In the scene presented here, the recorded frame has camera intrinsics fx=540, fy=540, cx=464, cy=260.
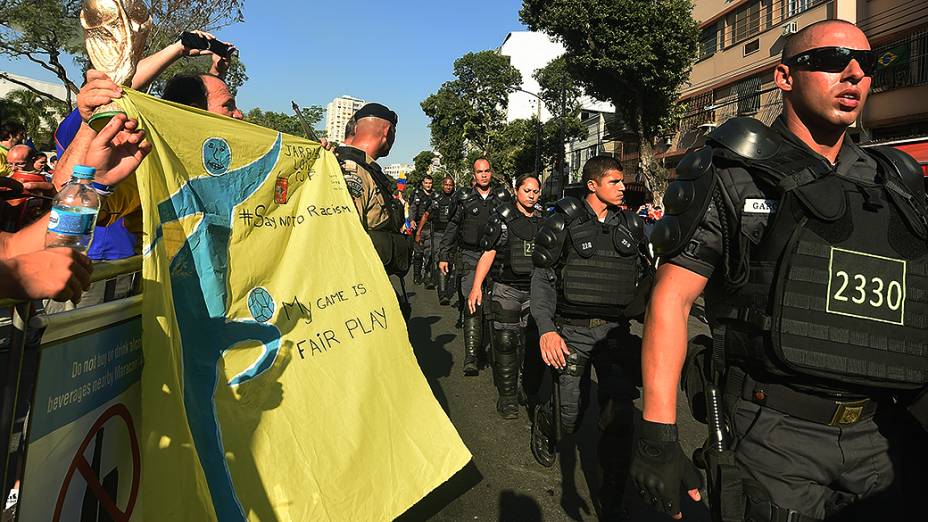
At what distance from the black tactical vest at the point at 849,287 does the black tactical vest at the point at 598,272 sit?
1689mm

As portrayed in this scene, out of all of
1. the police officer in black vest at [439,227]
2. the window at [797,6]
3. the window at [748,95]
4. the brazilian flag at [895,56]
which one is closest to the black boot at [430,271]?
the police officer in black vest at [439,227]

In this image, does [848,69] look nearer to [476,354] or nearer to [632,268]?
[632,268]

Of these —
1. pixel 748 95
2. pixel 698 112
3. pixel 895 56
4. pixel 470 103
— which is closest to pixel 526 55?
pixel 470 103

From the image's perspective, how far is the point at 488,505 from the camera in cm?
316

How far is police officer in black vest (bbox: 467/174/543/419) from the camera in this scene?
4.72m

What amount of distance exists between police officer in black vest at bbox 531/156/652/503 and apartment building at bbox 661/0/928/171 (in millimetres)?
7748

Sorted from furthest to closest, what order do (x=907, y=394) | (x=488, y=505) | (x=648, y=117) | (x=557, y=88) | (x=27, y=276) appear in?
(x=557, y=88) < (x=648, y=117) < (x=488, y=505) < (x=907, y=394) < (x=27, y=276)

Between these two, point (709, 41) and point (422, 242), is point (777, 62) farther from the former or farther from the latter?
point (709, 41)

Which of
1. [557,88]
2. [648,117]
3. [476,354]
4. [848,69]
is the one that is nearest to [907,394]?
[848,69]

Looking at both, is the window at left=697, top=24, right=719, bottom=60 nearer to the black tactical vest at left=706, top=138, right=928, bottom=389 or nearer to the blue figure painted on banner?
the black tactical vest at left=706, top=138, right=928, bottom=389

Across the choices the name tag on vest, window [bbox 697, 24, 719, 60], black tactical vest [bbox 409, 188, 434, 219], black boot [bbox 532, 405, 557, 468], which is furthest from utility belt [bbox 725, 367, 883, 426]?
window [bbox 697, 24, 719, 60]

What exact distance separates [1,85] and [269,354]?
9007cm

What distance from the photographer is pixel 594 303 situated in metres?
3.31

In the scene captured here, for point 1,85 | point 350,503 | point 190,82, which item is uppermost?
point 1,85
